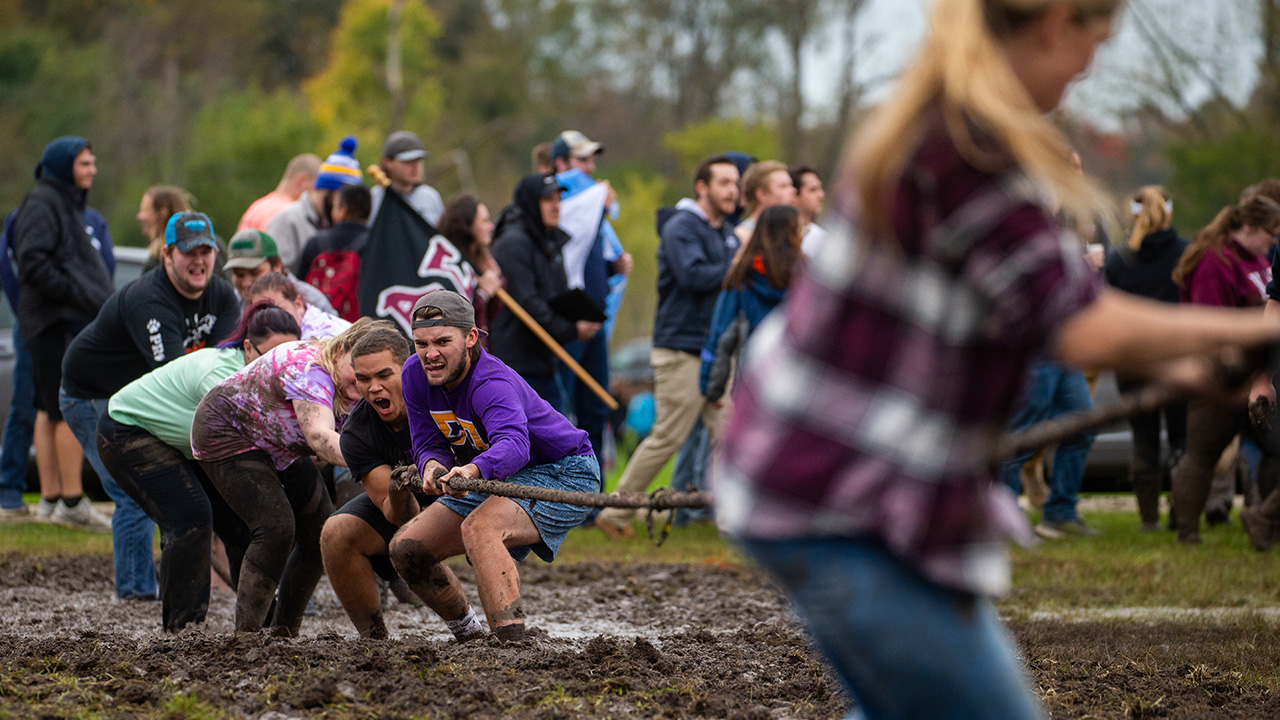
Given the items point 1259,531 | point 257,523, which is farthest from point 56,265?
point 1259,531

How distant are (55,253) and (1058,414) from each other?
628 centimetres

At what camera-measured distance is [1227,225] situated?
27.2 ft

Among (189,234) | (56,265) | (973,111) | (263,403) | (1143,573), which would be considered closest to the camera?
(973,111)

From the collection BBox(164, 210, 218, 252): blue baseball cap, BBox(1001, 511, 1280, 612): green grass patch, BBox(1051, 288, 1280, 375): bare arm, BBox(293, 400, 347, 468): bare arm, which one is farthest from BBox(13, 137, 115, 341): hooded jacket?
BBox(1051, 288, 1280, 375): bare arm

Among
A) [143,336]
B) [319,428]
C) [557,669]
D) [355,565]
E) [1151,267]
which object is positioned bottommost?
[557,669]

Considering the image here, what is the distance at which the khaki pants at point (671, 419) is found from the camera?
29.1 ft

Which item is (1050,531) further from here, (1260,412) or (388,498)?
(388,498)

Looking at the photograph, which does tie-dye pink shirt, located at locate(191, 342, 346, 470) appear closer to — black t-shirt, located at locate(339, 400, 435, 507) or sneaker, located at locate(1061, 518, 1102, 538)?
black t-shirt, located at locate(339, 400, 435, 507)

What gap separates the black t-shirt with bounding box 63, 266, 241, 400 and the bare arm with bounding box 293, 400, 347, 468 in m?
1.39

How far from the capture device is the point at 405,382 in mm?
5027

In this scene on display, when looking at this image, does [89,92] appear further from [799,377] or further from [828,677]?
[799,377]

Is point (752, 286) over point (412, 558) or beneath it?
over

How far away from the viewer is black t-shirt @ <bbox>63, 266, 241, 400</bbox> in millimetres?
6465

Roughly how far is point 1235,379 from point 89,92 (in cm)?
3223
